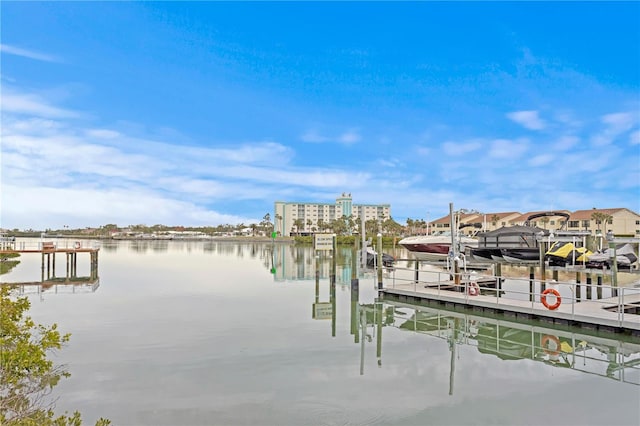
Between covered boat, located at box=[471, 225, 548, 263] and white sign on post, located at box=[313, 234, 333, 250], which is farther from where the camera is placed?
covered boat, located at box=[471, 225, 548, 263]

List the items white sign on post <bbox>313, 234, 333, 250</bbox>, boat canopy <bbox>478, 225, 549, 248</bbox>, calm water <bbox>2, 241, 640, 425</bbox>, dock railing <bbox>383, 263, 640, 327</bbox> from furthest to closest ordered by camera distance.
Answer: boat canopy <bbox>478, 225, 549, 248</bbox>, white sign on post <bbox>313, 234, 333, 250</bbox>, dock railing <bbox>383, 263, 640, 327</bbox>, calm water <bbox>2, 241, 640, 425</bbox>

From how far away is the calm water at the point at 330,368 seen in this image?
789cm

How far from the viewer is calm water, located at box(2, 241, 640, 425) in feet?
25.9

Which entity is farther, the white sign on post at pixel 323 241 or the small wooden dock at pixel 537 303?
the white sign on post at pixel 323 241

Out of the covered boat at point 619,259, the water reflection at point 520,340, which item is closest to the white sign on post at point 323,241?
the water reflection at point 520,340

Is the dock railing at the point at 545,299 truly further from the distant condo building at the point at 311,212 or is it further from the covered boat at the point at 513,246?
the distant condo building at the point at 311,212

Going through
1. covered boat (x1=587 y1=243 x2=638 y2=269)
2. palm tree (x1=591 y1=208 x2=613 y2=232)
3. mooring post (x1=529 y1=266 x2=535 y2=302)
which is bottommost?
mooring post (x1=529 y1=266 x2=535 y2=302)

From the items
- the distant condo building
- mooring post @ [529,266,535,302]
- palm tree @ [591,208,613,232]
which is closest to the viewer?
mooring post @ [529,266,535,302]

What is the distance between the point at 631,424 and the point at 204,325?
11.3 meters

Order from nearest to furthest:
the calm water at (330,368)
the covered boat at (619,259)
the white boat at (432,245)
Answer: the calm water at (330,368) < the covered boat at (619,259) < the white boat at (432,245)

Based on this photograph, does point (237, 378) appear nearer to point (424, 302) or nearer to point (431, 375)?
point (431, 375)

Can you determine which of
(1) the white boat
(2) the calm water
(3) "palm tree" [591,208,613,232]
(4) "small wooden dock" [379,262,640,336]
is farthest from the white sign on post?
(3) "palm tree" [591,208,613,232]

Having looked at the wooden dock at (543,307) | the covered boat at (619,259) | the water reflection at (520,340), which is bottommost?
the water reflection at (520,340)

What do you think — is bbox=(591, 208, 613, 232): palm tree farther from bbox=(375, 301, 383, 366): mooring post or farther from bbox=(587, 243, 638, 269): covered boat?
bbox=(375, 301, 383, 366): mooring post
